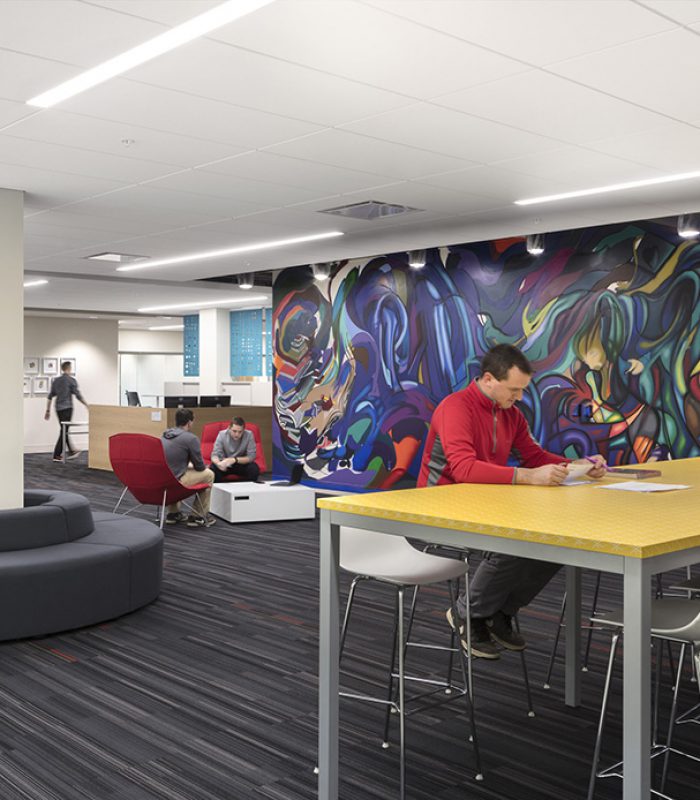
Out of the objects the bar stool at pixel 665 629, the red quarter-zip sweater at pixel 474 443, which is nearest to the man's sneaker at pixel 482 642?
the red quarter-zip sweater at pixel 474 443

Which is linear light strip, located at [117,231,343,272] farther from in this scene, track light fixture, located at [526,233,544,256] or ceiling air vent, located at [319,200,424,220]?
track light fixture, located at [526,233,544,256]

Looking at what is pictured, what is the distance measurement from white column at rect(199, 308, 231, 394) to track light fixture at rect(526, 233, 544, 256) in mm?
7903

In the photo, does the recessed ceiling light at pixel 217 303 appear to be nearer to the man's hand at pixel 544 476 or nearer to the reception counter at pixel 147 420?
the reception counter at pixel 147 420

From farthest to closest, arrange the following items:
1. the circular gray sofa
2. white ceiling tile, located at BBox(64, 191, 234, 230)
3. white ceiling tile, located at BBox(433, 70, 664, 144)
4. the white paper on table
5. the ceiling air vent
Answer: the ceiling air vent < white ceiling tile, located at BBox(64, 191, 234, 230) < the circular gray sofa < white ceiling tile, located at BBox(433, 70, 664, 144) < the white paper on table

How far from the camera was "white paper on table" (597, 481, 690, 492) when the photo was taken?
10.8 feet

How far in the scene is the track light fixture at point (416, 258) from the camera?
31.9ft

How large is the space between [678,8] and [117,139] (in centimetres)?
310

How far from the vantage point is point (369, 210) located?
23.9ft

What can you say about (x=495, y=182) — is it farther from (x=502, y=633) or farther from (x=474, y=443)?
(x=502, y=633)

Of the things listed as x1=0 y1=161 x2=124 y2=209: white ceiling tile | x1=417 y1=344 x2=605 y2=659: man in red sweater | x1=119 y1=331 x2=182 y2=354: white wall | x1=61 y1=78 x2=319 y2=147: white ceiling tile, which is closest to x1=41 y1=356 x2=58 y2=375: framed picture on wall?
x1=119 y1=331 x2=182 y2=354: white wall

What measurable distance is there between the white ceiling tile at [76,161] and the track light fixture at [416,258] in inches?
166

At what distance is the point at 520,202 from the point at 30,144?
11.9ft

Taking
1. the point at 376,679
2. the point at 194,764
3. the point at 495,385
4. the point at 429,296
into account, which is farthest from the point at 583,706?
the point at 429,296

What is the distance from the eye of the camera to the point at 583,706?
12.3 ft
